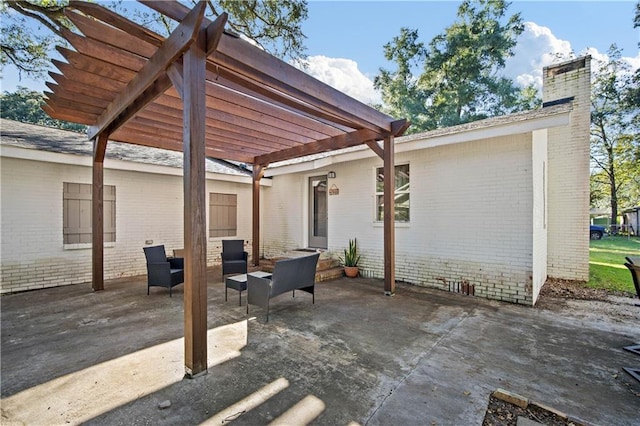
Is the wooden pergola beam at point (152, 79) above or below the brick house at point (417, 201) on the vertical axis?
above

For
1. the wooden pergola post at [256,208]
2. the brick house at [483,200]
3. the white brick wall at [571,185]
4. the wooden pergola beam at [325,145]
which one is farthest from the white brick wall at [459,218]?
the white brick wall at [571,185]

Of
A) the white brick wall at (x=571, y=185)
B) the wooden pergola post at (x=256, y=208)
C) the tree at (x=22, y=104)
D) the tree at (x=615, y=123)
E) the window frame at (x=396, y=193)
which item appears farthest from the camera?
the tree at (x=615, y=123)

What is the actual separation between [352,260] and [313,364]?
473 centimetres

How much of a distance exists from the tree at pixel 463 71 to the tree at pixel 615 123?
5329 millimetres

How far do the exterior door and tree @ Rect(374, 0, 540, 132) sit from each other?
11.1 meters

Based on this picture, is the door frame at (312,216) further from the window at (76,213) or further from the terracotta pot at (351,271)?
the window at (76,213)

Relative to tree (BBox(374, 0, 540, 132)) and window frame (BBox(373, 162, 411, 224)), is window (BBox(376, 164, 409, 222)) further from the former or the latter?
tree (BBox(374, 0, 540, 132))

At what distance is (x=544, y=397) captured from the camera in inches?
99.7

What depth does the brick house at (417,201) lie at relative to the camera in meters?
5.46

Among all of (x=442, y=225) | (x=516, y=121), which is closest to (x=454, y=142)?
(x=516, y=121)

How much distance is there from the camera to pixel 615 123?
19797mm

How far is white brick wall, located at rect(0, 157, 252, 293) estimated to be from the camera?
5.98 metres

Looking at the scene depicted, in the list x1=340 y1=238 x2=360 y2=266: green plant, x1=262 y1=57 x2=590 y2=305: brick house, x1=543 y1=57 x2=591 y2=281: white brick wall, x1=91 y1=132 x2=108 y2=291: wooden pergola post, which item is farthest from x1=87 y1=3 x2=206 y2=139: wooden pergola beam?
x1=543 y1=57 x2=591 y2=281: white brick wall

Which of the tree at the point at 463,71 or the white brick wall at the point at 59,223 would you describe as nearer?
the white brick wall at the point at 59,223
